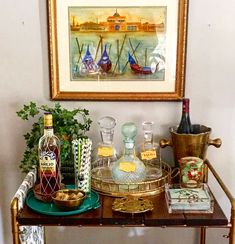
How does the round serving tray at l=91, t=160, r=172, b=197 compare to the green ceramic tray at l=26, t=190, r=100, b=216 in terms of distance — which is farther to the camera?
the round serving tray at l=91, t=160, r=172, b=197

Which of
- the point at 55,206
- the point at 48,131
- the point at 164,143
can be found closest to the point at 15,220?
the point at 55,206

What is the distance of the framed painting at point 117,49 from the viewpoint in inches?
69.4

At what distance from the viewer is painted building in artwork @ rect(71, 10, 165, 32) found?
1.77 metres

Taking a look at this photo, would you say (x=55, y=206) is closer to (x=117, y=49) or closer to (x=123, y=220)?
(x=123, y=220)

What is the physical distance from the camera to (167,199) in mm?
1540

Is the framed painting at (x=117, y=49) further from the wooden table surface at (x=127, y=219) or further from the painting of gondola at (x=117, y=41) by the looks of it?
the wooden table surface at (x=127, y=219)

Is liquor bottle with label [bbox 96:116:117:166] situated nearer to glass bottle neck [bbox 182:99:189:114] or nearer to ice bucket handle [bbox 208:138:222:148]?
glass bottle neck [bbox 182:99:189:114]

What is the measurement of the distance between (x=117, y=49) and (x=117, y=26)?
0.10 metres

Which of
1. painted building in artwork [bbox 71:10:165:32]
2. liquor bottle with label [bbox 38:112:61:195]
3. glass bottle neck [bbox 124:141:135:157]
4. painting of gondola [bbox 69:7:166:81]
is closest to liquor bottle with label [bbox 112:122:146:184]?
glass bottle neck [bbox 124:141:135:157]

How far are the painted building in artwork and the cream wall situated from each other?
0.14 metres

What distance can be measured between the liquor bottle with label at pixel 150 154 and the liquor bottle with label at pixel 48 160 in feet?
1.20

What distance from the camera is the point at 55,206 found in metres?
1.50

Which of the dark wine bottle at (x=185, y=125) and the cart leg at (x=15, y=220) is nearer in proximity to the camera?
the cart leg at (x=15, y=220)

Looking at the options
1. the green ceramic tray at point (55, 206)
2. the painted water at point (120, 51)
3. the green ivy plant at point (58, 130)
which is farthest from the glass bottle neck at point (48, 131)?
the painted water at point (120, 51)
